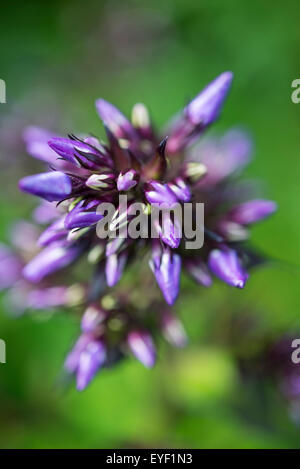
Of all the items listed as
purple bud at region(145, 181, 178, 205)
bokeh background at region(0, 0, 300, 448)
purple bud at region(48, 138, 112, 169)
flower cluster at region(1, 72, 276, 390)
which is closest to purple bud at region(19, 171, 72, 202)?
flower cluster at region(1, 72, 276, 390)

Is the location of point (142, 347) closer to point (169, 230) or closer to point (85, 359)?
point (85, 359)

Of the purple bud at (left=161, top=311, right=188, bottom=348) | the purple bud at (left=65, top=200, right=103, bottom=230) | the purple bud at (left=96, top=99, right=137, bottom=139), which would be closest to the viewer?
the purple bud at (left=65, top=200, right=103, bottom=230)

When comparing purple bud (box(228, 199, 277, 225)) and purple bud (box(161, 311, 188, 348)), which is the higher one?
purple bud (box(228, 199, 277, 225))

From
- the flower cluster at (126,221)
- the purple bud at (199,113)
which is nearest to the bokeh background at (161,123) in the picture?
the flower cluster at (126,221)

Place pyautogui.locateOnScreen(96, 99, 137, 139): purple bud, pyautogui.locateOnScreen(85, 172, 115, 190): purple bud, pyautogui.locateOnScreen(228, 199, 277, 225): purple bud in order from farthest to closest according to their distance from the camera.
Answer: pyautogui.locateOnScreen(228, 199, 277, 225): purple bud → pyautogui.locateOnScreen(96, 99, 137, 139): purple bud → pyautogui.locateOnScreen(85, 172, 115, 190): purple bud

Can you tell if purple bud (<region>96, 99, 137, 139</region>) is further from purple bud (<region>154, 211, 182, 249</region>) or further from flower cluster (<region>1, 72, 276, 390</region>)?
purple bud (<region>154, 211, 182, 249</region>)

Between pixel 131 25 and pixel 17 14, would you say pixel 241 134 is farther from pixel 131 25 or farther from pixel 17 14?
pixel 17 14

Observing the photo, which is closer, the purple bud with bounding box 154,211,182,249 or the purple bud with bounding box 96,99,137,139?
the purple bud with bounding box 154,211,182,249
